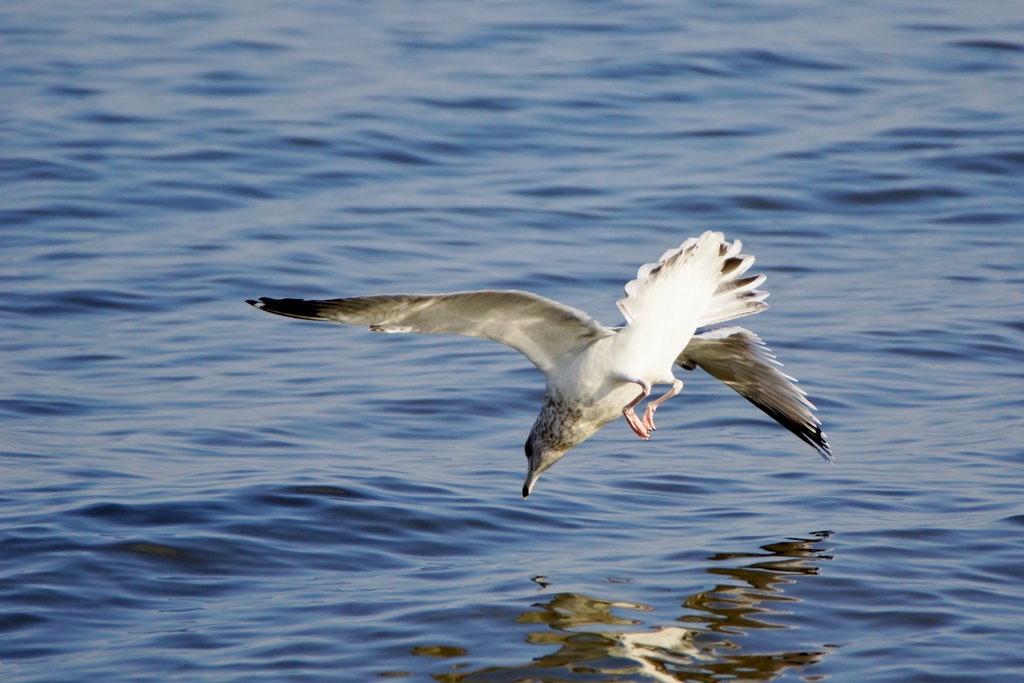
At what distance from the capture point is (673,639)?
5.00m

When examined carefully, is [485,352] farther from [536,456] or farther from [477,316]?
[477,316]

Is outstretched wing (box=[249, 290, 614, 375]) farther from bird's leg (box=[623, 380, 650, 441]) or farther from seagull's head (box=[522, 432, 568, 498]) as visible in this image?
seagull's head (box=[522, 432, 568, 498])

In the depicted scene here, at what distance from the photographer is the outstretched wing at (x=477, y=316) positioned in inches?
191

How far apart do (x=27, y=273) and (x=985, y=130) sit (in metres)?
9.64

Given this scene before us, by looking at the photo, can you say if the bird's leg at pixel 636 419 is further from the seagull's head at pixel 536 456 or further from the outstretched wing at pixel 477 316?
the seagull's head at pixel 536 456

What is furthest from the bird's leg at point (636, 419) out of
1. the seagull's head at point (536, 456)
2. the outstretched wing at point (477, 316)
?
the seagull's head at point (536, 456)

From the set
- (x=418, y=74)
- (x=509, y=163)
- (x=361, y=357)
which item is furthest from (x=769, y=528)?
(x=418, y=74)

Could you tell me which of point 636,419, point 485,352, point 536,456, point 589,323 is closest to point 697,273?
point 589,323

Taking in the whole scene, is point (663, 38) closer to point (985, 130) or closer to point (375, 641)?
point (985, 130)

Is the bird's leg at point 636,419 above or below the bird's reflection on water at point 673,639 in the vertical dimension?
above

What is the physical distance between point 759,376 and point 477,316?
2.11 metres

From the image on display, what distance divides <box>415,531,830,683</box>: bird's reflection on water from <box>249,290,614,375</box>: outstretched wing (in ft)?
3.63

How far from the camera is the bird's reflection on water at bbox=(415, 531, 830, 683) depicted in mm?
4754

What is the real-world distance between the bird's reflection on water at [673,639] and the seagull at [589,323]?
2.58 ft
